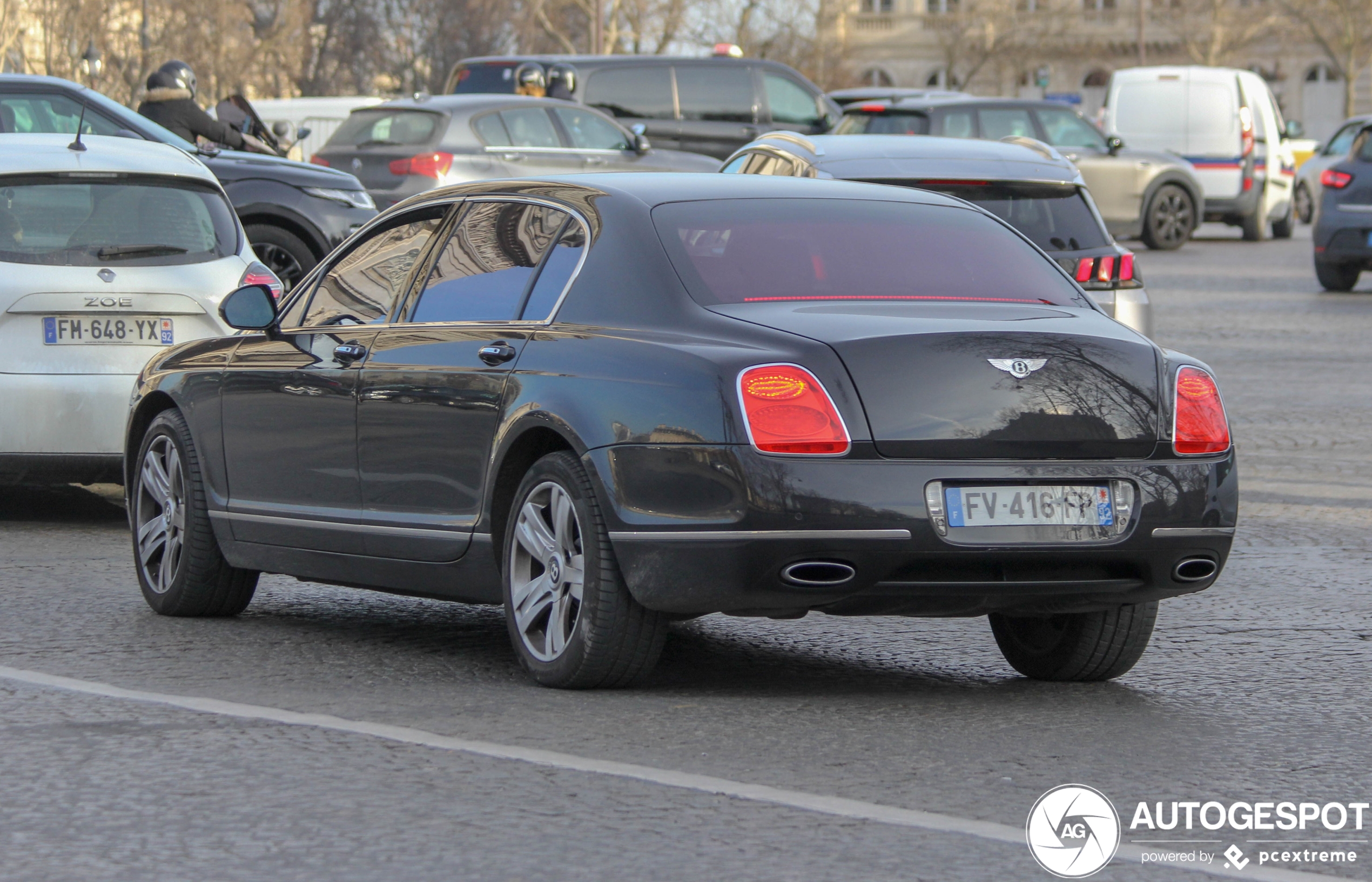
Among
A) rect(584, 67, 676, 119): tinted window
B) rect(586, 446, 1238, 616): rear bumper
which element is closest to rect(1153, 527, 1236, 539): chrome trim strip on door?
rect(586, 446, 1238, 616): rear bumper

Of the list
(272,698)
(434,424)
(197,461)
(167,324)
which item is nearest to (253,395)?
(197,461)

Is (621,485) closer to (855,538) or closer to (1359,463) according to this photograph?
(855,538)

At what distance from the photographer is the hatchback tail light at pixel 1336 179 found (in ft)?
78.9

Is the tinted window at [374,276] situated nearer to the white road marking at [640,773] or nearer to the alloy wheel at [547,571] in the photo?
the alloy wheel at [547,571]

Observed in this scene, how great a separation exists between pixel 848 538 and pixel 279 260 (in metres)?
10.2

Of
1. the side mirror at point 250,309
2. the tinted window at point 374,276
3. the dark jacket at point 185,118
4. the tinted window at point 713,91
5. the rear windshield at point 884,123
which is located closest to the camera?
the tinted window at point 374,276

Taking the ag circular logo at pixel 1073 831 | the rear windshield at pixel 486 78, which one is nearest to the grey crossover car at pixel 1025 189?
the ag circular logo at pixel 1073 831

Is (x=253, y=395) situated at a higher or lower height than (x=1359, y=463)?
higher

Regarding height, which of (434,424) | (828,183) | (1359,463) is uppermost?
(828,183)

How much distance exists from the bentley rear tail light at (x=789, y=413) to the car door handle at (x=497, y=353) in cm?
92

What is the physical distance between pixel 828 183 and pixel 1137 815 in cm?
280

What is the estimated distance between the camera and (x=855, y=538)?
5.83 meters

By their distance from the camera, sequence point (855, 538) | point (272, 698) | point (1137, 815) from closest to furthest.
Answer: point (1137, 815) < point (855, 538) < point (272, 698)

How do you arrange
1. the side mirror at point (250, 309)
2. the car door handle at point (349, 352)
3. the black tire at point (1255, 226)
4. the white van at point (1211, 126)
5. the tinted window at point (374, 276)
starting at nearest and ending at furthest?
the car door handle at point (349, 352), the tinted window at point (374, 276), the side mirror at point (250, 309), the white van at point (1211, 126), the black tire at point (1255, 226)
